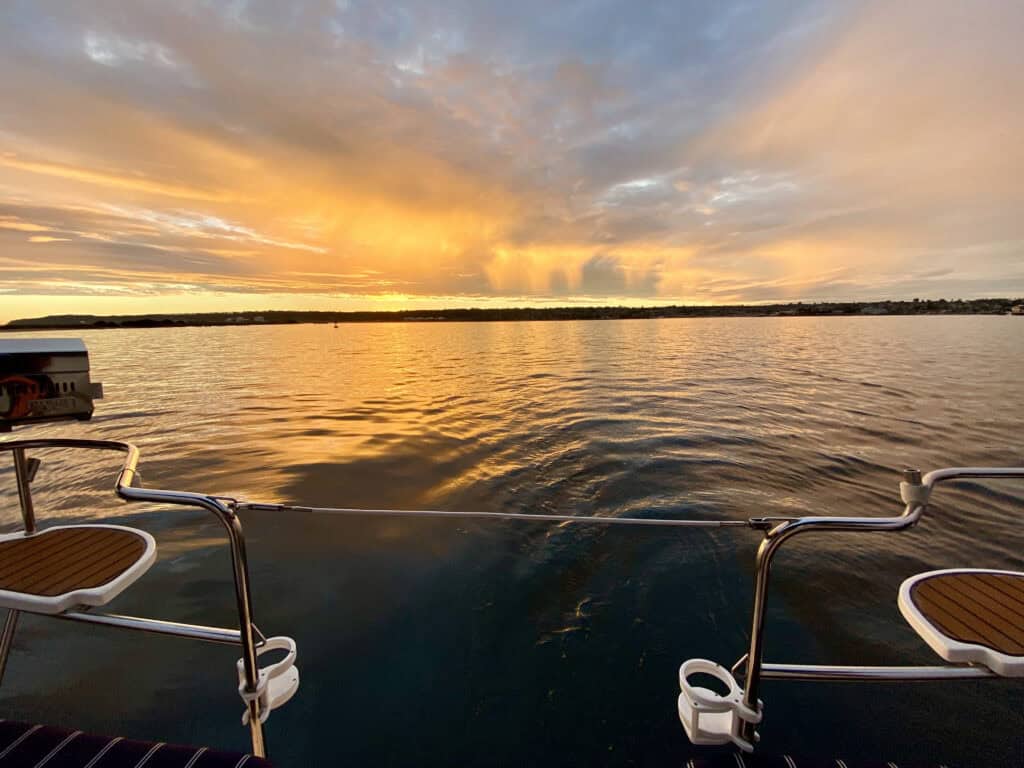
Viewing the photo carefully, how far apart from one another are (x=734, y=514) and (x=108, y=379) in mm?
25040

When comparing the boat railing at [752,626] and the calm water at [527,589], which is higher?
the boat railing at [752,626]

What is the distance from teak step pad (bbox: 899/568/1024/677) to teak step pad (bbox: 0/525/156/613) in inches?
125

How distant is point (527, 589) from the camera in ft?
14.4

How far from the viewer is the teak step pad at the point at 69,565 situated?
6.17ft

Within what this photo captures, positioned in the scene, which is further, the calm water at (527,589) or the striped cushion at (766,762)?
the calm water at (527,589)

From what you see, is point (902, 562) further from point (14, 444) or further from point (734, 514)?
point (14, 444)

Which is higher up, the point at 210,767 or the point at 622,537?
the point at 210,767

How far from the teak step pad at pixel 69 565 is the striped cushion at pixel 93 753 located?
51 centimetres

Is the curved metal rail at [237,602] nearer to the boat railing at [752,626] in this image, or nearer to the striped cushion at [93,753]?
the boat railing at [752,626]

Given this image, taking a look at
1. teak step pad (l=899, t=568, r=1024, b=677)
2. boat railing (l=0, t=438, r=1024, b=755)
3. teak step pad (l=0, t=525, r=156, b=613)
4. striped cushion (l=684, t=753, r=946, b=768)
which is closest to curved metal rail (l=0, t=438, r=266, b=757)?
boat railing (l=0, t=438, r=1024, b=755)

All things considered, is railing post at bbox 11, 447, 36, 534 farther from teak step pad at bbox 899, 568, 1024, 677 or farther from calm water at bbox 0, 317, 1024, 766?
teak step pad at bbox 899, 568, 1024, 677

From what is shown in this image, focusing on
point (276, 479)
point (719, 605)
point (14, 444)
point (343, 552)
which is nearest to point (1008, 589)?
point (719, 605)

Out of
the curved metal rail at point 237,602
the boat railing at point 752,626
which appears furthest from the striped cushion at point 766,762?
the curved metal rail at point 237,602

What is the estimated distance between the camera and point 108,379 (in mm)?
20000
